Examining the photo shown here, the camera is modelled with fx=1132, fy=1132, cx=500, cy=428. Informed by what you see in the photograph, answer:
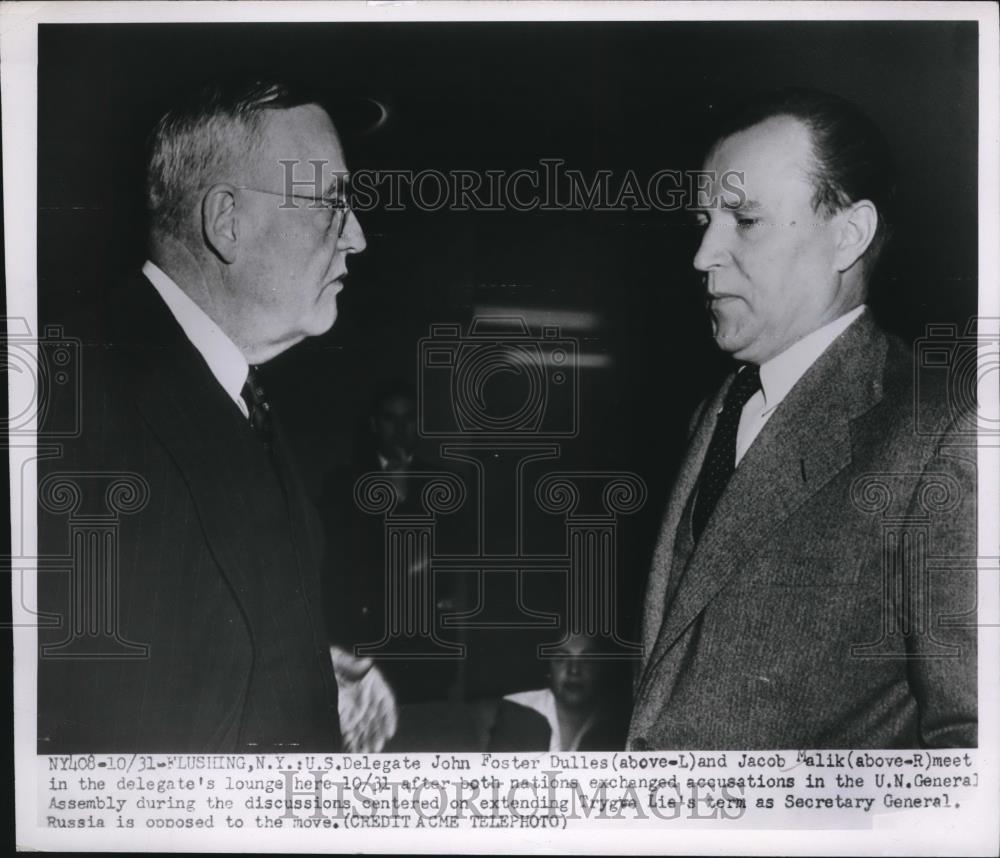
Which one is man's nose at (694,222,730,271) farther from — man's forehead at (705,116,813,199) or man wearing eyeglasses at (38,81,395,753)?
man wearing eyeglasses at (38,81,395,753)

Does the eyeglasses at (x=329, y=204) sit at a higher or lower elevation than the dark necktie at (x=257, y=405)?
higher

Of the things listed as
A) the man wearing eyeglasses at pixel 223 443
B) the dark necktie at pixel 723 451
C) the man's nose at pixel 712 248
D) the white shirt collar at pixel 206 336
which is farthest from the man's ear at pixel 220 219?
the dark necktie at pixel 723 451

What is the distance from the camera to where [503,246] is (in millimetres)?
2773

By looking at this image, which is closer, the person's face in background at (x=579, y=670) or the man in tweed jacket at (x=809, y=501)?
the man in tweed jacket at (x=809, y=501)

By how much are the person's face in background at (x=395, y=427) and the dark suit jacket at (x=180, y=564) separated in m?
0.23

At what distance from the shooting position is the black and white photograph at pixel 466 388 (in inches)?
108

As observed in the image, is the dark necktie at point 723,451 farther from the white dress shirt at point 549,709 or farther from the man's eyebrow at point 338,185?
the man's eyebrow at point 338,185

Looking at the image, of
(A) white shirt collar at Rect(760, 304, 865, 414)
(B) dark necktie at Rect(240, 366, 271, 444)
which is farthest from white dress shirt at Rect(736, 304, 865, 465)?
(B) dark necktie at Rect(240, 366, 271, 444)

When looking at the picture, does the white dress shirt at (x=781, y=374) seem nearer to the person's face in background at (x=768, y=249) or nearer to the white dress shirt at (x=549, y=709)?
the person's face in background at (x=768, y=249)

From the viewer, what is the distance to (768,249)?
2730 mm

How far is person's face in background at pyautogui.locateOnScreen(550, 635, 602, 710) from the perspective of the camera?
2766 millimetres

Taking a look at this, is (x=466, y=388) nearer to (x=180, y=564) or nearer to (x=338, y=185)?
(x=338, y=185)

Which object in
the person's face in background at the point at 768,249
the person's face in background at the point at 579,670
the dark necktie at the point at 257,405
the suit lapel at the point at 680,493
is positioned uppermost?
the person's face in background at the point at 768,249

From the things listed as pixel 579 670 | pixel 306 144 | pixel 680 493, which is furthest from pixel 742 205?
pixel 579 670
